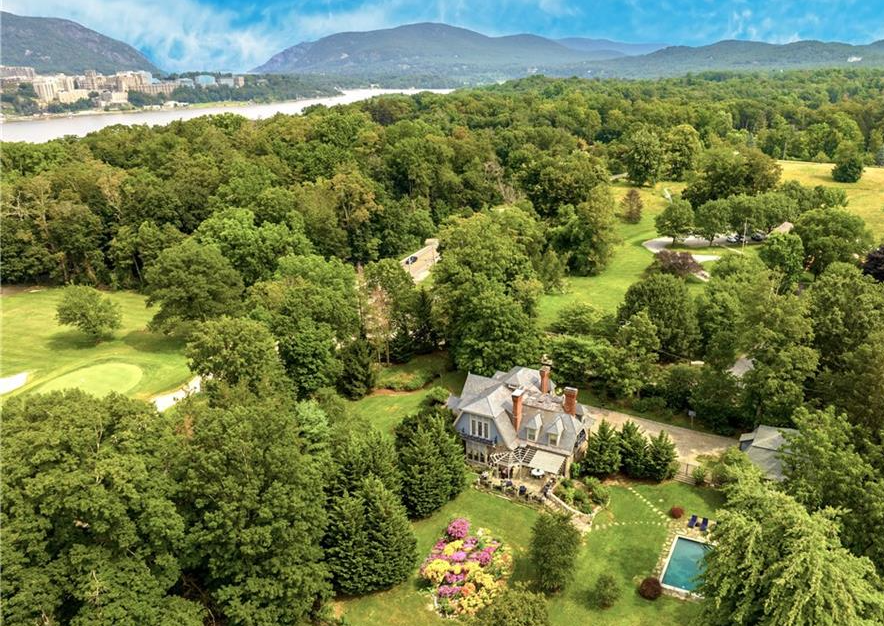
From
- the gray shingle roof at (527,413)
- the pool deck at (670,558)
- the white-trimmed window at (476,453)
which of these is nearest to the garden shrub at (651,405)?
the gray shingle roof at (527,413)

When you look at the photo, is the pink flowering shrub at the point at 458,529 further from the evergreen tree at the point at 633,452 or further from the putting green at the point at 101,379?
the putting green at the point at 101,379

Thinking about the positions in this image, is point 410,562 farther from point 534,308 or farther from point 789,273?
point 789,273

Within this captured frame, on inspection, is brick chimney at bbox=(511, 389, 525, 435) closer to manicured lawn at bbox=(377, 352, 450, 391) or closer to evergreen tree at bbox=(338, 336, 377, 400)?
manicured lawn at bbox=(377, 352, 450, 391)

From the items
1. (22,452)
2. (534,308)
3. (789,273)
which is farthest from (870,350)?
(22,452)

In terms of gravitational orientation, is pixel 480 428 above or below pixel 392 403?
above

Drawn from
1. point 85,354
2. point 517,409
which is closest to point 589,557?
point 517,409

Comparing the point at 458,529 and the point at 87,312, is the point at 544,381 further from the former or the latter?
the point at 87,312
